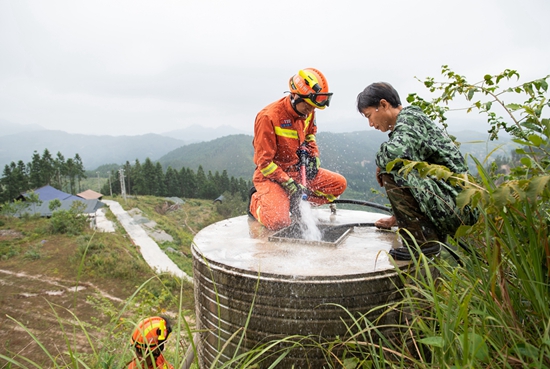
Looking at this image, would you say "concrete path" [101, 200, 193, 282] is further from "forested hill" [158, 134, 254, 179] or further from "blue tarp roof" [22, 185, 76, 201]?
"forested hill" [158, 134, 254, 179]

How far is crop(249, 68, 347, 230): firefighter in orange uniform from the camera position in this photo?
3.72m

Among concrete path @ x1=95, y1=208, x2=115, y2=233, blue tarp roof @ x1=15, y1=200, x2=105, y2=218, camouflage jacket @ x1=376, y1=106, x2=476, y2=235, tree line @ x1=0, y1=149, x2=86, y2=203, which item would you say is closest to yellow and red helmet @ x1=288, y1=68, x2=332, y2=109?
camouflage jacket @ x1=376, y1=106, x2=476, y2=235

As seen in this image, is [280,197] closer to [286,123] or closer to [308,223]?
[308,223]

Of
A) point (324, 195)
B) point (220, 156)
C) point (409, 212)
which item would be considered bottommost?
point (220, 156)

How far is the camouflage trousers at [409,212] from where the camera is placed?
238cm

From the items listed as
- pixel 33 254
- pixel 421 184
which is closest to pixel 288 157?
pixel 421 184

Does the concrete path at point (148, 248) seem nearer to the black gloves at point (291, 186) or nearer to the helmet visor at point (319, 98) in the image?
the black gloves at point (291, 186)

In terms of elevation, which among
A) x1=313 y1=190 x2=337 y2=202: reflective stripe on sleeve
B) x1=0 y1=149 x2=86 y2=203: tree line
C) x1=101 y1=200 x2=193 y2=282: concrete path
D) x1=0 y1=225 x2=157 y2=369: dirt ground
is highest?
x1=313 y1=190 x2=337 y2=202: reflective stripe on sleeve

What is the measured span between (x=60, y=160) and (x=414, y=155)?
6845 centimetres

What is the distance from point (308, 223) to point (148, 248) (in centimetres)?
2427

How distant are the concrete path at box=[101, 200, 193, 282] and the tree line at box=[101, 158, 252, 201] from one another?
23.4m

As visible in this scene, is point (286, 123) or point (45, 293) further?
point (45, 293)

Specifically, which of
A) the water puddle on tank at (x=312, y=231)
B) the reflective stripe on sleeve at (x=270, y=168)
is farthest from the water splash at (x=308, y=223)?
the reflective stripe on sleeve at (x=270, y=168)

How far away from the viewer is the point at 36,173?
171 feet
